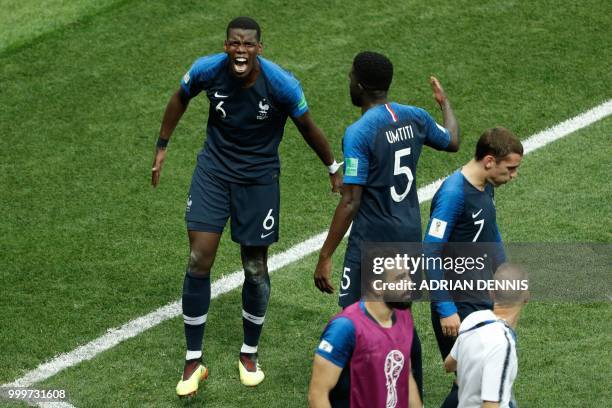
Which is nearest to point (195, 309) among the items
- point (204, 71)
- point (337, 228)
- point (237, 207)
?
point (237, 207)

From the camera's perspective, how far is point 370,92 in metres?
7.67

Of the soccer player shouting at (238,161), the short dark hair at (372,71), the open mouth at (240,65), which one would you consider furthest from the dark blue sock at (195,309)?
the short dark hair at (372,71)

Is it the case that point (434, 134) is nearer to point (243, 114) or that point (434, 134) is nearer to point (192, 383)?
point (243, 114)

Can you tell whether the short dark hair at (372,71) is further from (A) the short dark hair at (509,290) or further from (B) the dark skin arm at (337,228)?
(A) the short dark hair at (509,290)

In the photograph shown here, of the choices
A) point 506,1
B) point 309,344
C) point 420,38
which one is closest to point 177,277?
point 309,344

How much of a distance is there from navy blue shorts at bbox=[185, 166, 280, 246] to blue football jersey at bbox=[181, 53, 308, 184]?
63 mm

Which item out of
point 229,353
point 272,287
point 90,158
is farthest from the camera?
point 90,158

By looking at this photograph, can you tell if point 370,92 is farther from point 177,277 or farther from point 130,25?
point 130,25

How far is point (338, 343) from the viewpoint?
629cm

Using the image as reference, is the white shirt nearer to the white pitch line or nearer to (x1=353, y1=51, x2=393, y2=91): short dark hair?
(x1=353, y1=51, x2=393, y2=91): short dark hair

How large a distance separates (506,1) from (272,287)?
17.3 feet

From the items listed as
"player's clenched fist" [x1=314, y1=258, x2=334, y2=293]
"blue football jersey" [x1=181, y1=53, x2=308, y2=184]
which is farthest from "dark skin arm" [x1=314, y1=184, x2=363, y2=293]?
"blue football jersey" [x1=181, y1=53, x2=308, y2=184]

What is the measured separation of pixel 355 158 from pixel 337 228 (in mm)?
433

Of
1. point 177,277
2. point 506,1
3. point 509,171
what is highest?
point 509,171
